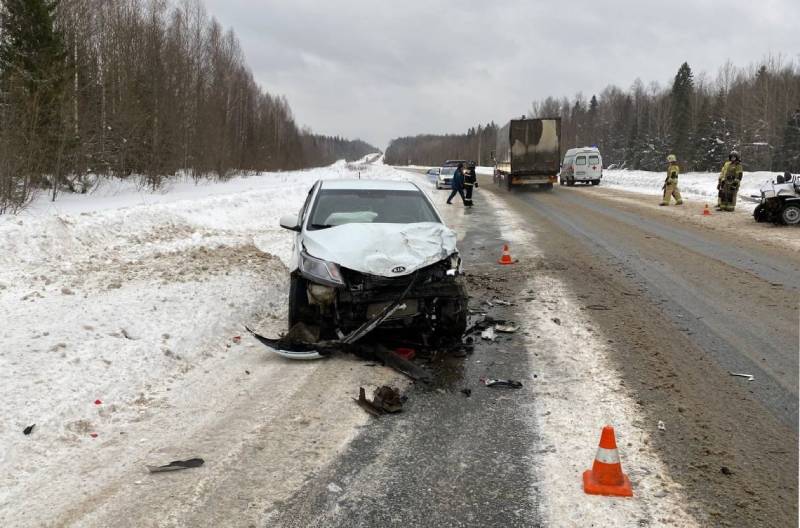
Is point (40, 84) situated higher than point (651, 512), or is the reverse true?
point (40, 84)

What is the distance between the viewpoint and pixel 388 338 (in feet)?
18.1

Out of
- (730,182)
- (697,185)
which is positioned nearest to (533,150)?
(697,185)

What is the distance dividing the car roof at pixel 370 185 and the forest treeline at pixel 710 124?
179 feet

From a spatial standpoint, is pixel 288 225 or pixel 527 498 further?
pixel 288 225

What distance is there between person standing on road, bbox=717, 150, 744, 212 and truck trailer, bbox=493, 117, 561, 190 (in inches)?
420

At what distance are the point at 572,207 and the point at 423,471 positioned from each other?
1857 cm

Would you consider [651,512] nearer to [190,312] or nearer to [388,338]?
[388,338]

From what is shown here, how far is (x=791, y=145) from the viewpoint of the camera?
54.0m

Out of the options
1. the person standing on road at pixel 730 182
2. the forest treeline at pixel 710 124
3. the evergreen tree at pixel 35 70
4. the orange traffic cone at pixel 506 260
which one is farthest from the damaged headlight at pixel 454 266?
the forest treeline at pixel 710 124

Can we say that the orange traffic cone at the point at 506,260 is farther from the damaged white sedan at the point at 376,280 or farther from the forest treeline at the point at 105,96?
the forest treeline at the point at 105,96

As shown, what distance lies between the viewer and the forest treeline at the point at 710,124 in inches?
2361

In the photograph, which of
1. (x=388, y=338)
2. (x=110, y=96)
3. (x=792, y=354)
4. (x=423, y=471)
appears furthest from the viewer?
(x=110, y=96)

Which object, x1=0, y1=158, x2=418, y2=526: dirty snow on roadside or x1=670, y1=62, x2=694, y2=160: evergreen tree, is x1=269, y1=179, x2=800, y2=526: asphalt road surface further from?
x1=670, y1=62, x2=694, y2=160: evergreen tree

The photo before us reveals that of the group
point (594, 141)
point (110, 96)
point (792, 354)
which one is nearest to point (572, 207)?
point (792, 354)
